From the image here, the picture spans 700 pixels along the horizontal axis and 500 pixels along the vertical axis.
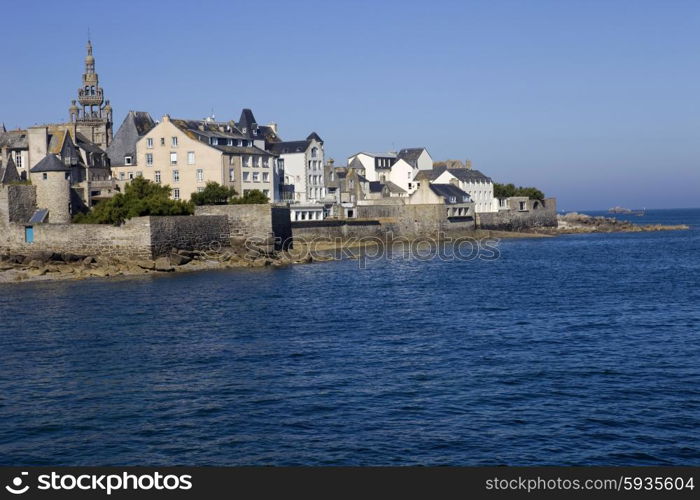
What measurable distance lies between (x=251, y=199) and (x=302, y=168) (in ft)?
71.7

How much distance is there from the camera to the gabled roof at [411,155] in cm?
11612

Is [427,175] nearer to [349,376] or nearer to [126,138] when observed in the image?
[126,138]

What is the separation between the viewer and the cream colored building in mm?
72875

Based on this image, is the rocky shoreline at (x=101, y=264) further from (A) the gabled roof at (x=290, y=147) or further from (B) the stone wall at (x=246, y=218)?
(A) the gabled roof at (x=290, y=147)

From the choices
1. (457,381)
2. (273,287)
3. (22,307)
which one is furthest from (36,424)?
(273,287)

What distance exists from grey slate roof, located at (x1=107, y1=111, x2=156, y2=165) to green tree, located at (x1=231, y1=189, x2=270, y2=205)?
13586 millimetres

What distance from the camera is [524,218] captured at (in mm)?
113875

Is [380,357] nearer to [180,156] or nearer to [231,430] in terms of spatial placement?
[231,430]

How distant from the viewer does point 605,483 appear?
14242mm

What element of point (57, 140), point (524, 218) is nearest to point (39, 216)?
point (57, 140)

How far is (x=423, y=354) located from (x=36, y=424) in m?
11.9

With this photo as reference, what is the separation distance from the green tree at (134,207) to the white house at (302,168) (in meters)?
26.1

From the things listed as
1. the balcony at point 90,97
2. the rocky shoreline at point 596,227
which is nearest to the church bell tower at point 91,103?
the balcony at point 90,97

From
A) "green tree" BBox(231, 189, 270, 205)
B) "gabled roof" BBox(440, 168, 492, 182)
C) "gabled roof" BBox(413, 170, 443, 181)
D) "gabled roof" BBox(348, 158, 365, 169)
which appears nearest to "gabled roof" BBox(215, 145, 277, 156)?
"green tree" BBox(231, 189, 270, 205)
